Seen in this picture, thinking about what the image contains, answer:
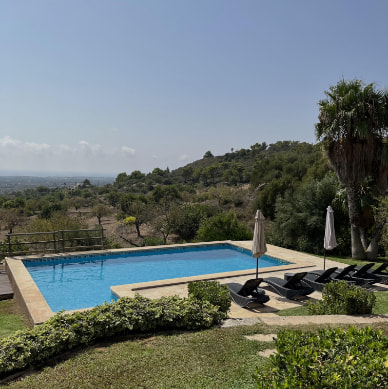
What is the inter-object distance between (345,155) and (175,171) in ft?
247

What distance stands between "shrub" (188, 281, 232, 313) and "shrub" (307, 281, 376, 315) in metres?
1.82

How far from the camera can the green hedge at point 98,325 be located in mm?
4570

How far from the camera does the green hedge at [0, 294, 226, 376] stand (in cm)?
457

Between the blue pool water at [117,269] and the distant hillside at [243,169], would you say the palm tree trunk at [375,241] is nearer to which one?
the blue pool water at [117,269]

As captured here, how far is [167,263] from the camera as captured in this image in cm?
1513

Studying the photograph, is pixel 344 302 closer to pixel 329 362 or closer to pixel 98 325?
pixel 329 362

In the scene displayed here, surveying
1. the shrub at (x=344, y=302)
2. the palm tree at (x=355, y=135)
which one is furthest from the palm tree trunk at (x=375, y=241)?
the shrub at (x=344, y=302)

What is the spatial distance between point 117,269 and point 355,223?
33.9 feet

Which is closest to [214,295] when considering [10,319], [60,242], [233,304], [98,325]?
[233,304]

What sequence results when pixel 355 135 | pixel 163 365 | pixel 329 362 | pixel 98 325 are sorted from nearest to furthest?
1. pixel 329 362
2. pixel 163 365
3. pixel 98 325
4. pixel 355 135

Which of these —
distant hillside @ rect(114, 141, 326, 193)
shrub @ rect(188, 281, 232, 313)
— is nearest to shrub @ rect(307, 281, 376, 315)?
shrub @ rect(188, 281, 232, 313)

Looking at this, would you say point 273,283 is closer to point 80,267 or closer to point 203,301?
point 203,301

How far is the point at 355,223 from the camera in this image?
14.5m

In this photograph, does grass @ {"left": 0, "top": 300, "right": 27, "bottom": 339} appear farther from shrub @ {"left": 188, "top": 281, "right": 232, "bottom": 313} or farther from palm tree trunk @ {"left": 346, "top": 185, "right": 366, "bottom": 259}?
palm tree trunk @ {"left": 346, "top": 185, "right": 366, "bottom": 259}
